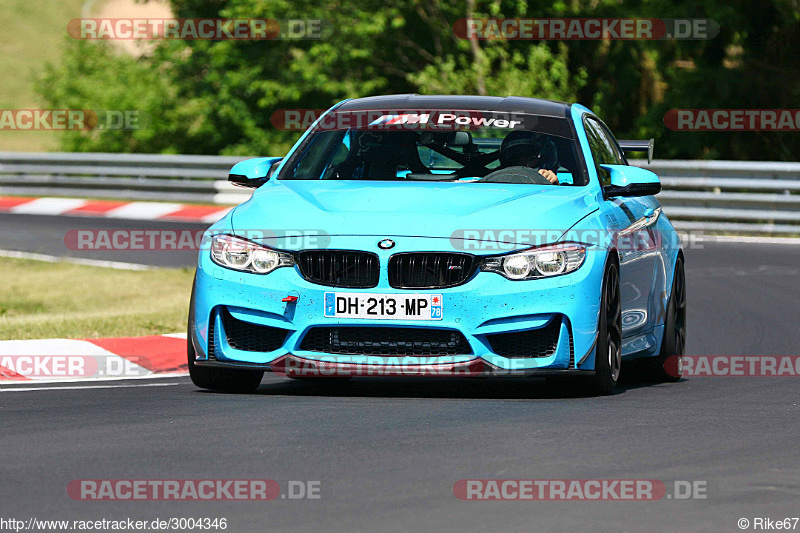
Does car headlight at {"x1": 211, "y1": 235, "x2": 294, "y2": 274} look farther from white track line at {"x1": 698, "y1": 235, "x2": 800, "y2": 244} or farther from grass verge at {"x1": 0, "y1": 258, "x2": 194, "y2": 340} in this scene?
white track line at {"x1": 698, "y1": 235, "x2": 800, "y2": 244}

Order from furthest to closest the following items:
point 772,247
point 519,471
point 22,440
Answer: point 772,247, point 22,440, point 519,471

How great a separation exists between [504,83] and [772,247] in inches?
458

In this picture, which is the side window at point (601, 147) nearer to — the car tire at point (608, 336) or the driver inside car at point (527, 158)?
the driver inside car at point (527, 158)

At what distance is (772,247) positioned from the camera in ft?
63.7

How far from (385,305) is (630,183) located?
1.86 m

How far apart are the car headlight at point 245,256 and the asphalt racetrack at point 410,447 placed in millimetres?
678

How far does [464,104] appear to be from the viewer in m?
9.30

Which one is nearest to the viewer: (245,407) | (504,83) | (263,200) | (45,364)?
(245,407)

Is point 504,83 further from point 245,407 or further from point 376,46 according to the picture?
point 245,407

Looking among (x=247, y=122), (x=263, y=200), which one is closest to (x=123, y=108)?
(x=247, y=122)

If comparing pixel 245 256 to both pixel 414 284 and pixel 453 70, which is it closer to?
pixel 414 284

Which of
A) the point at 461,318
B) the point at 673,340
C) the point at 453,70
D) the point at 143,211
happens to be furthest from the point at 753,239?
the point at 461,318

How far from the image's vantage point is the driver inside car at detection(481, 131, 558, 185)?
8.65 meters

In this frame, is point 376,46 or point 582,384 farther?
point 376,46
